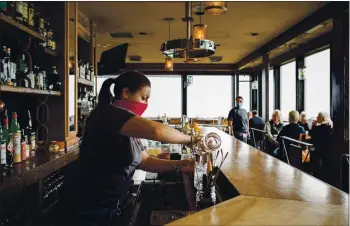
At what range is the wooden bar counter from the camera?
111 cm

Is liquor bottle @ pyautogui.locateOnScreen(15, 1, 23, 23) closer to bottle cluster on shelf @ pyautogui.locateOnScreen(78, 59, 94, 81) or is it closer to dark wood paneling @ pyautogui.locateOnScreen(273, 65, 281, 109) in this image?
bottle cluster on shelf @ pyautogui.locateOnScreen(78, 59, 94, 81)

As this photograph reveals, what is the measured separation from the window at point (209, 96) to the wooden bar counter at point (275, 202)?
10098 mm

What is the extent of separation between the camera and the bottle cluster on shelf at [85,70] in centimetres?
434

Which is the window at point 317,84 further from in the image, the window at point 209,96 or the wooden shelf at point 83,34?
the window at point 209,96

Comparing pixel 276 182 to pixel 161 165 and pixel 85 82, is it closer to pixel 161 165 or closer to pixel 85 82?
pixel 161 165

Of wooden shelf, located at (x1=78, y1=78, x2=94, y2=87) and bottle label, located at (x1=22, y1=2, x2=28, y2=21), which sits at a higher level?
bottle label, located at (x1=22, y1=2, x2=28, y2=21)

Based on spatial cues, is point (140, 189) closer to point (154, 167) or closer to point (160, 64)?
point (154, 167)

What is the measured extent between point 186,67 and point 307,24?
6.05m

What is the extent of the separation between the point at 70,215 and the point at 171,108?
10.8m

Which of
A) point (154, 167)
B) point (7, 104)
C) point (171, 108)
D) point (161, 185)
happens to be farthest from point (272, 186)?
point (171, 108)

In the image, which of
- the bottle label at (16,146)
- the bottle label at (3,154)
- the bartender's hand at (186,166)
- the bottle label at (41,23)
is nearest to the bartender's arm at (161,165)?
the bartender's hand at (186,166)

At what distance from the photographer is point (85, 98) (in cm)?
468

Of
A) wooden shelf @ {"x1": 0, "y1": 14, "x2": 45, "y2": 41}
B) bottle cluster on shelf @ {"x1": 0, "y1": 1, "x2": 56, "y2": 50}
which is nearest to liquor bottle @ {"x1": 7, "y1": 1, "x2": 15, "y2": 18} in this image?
bottle cluster on shelf @ {"x1": 0, "y1": 1, "x2": 56, "y2": 50}

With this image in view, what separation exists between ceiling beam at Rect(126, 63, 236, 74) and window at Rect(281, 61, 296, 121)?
2520mm
